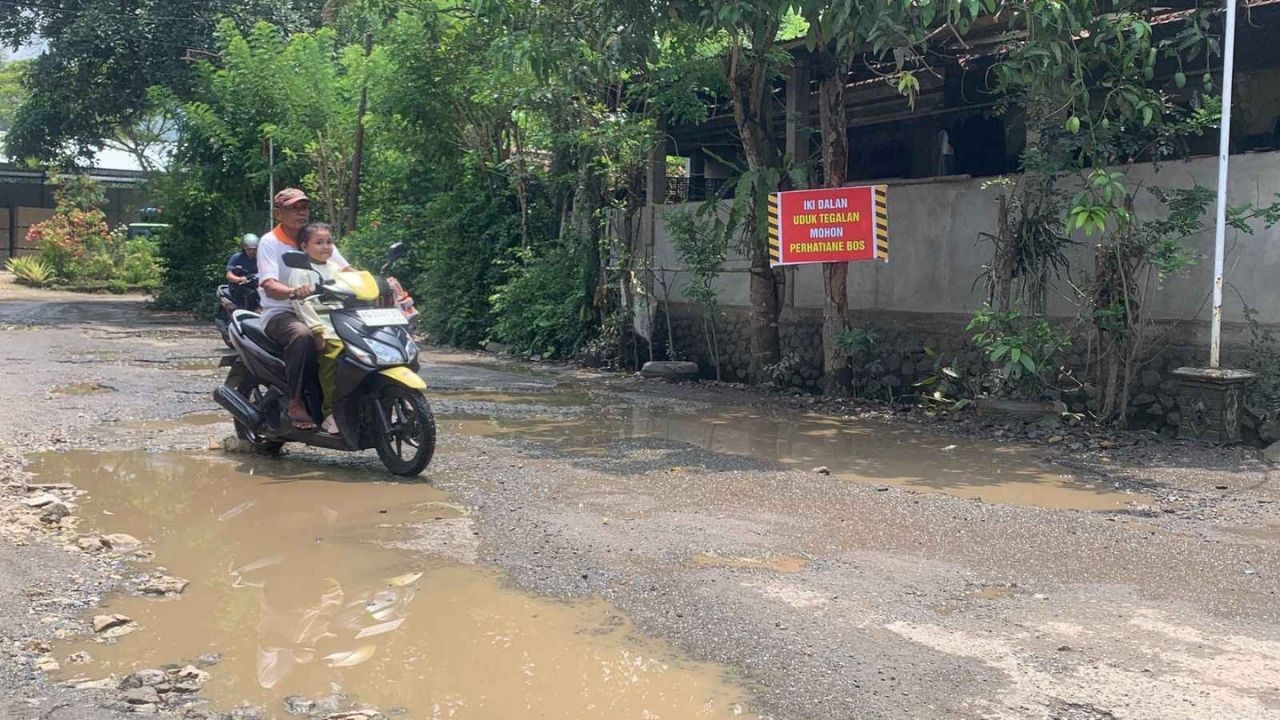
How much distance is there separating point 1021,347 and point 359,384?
5.17 metres

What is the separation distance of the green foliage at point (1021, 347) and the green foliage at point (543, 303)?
247 inches

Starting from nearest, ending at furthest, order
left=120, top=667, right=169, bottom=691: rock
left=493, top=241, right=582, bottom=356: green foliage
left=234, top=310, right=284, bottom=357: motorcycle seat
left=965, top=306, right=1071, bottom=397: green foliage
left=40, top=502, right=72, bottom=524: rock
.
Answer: left=120, top=667, right=169, bottom=691: rock, left=40, top=502, right=72, bottom=524: rock, left=234, top=310, right=284, bottom=357: motorcycle seat, left=965, top=306, right=1071, bottom=397: green foliage, left=493, top=241, right=582, bottom=356: green foliage

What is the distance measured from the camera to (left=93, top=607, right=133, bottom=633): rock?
13.3ft

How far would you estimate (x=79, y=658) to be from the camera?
379cm

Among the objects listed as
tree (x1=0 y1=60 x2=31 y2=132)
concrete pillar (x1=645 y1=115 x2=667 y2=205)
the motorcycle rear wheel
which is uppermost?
tree (x1=0 y1=60 x2=31 y2=132)

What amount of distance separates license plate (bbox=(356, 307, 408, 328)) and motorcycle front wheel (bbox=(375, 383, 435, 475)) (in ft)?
1.25

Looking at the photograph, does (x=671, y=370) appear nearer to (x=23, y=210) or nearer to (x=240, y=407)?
(x=240, y=407)

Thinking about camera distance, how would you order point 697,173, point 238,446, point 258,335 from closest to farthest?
point 258,335
point 238,446
point 697,173

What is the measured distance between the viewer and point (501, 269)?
53.4 feet

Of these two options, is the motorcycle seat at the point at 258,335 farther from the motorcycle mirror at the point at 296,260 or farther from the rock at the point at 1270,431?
the rock at the point at 1270,431

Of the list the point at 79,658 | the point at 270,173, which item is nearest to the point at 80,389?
the point at 79,658

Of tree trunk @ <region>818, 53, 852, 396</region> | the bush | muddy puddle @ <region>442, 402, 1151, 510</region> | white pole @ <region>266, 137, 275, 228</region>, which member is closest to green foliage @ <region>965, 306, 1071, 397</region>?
muddy puddle @ <region>442, 402, 1151, 510</region>

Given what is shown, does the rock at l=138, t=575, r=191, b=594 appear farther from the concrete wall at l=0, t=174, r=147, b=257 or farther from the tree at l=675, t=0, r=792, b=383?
the concrete wall at l=0, t=174, r=147, b=257

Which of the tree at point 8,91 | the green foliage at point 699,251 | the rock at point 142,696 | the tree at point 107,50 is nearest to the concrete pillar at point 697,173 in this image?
the green foliage at point 699,251
